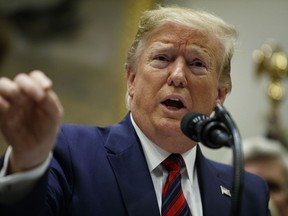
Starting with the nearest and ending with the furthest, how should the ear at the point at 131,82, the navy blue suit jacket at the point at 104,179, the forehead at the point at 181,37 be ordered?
the navy blue suit jacket at the point at 104,179
the forehead at the point at 181,37
the ear at the point at 131,82

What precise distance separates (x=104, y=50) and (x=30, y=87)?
11.9ft

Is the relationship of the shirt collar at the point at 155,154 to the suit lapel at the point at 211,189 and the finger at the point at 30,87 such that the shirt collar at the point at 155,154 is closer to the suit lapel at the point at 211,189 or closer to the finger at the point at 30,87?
the suit lapel at the point at 211,189

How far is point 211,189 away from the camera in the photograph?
8.34 ft

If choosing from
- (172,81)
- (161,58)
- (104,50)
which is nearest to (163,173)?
(172,81)

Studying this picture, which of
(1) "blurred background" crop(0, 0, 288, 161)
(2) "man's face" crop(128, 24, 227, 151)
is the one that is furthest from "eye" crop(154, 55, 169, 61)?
(1) "blurred background" crop(0, 0, 288, 161)

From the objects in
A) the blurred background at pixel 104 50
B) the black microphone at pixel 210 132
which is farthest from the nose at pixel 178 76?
the blurred background at pixel 104 50

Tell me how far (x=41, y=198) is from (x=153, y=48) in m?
1.01

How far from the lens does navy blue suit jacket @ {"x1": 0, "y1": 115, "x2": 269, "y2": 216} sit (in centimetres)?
216

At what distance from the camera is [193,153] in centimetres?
260

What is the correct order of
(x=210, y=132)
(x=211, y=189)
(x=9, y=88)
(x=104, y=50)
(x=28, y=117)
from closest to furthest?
(x=9, y=88) → (x=28, y=117) → (x=210, y=132) → (x=211, y=189) → (x=104, y=50)

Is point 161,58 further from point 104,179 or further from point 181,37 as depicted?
point 104,179

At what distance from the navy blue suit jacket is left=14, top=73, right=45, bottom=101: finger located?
0.49 m

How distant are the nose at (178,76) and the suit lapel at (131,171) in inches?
9.7

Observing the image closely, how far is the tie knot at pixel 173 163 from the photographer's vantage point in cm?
246
